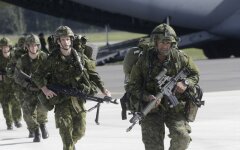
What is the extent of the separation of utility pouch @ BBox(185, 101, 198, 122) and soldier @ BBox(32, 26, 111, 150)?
170 cm

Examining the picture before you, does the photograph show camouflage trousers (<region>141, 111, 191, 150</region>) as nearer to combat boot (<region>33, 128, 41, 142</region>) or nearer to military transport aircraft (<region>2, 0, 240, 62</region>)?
combat boot (<region>33, 128, 41, 142</region>)

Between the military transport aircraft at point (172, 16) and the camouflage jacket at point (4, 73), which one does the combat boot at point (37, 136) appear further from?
the military transport aircraft at point (172, 16)

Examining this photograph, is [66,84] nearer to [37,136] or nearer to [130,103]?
[130,103]

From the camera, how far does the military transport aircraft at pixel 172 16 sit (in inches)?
1444

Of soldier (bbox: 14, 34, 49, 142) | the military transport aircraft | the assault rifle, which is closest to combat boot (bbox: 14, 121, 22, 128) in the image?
soldier (bbox: 14, 34, 49, 142)

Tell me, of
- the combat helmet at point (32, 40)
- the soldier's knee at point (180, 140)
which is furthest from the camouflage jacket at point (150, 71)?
the combat helmet at point (32, 40)

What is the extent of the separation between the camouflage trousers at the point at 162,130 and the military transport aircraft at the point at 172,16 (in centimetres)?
2812

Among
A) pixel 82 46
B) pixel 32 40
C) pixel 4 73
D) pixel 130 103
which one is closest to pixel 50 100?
pixel 82 46

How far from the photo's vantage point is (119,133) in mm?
12789

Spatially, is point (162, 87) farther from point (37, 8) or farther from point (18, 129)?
point (37, 8)

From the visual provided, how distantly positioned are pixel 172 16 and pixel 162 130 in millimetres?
29595

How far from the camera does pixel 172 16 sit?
1474 inches

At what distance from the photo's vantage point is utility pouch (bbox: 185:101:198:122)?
26.6 feet

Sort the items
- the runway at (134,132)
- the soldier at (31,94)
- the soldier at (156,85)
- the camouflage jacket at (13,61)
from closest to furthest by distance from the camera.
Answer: the soldier at (156,85) → the runway at (134,132) → the soldier at (31,94) → the camouflage jacket at (13,61)
